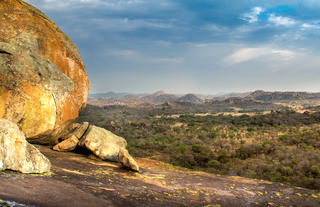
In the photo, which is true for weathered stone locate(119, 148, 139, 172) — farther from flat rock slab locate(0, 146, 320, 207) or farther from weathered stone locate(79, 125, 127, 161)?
weathered stone locate(79, 125, 127, 161)

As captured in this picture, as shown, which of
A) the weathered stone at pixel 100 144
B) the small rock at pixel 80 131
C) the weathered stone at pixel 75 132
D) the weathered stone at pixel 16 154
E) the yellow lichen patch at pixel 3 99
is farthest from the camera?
the small rock at pixel 80 131

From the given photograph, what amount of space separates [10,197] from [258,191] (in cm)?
1091

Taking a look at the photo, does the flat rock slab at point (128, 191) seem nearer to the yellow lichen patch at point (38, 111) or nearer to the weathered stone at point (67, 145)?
the weathered stone at point (67, 145)

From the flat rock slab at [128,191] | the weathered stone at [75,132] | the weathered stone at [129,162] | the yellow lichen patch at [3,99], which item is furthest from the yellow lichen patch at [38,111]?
the weathered stone at [129,162]

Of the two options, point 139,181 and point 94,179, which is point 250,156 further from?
point 94,179

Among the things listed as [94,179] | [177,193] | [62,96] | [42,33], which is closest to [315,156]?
[177,193]

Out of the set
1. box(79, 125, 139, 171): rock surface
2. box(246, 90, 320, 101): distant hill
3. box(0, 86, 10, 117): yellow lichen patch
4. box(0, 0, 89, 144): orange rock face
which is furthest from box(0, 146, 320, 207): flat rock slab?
box(246, 90, 320, 101): distant hill

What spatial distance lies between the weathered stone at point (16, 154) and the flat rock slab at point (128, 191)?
0.35 meters

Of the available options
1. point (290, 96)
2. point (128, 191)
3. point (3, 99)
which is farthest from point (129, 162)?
point (290, 96)

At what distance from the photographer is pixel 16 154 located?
7203 millimetres

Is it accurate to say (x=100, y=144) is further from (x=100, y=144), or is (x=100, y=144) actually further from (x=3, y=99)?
(x=3, y=99)

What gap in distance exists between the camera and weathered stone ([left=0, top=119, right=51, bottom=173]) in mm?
6805

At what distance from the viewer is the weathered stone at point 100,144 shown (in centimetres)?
1434

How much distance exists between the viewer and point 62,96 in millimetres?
12969
